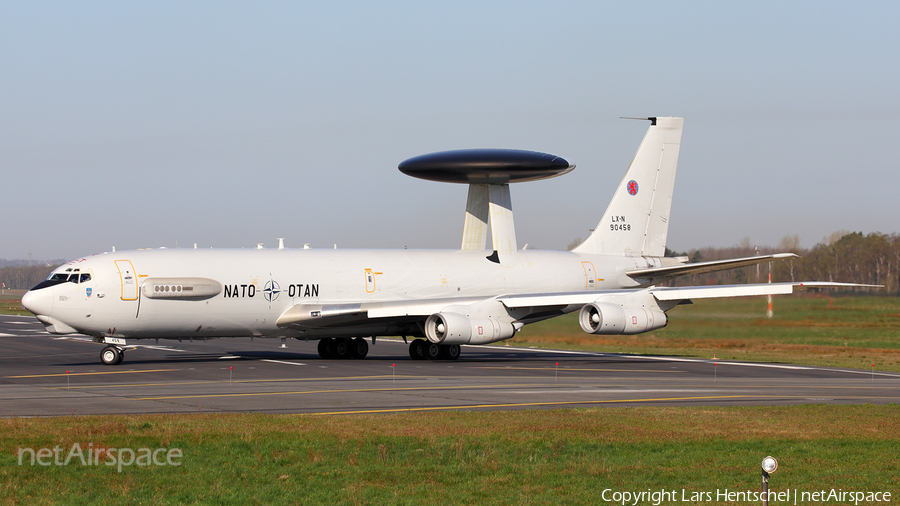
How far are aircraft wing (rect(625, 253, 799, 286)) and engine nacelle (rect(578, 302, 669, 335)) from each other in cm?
451

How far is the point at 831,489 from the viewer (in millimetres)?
12766

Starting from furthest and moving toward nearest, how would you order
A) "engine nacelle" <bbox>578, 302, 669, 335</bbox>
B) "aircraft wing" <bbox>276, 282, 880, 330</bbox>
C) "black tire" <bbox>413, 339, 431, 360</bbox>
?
"black tire" <bbox>413, 339, 431, 360</bbox> < "aircraft wing" <bbox>276, 282, 880, 330</bbox> < "engine nacelle" <bbox>578, 302, 669, 335</bbox>

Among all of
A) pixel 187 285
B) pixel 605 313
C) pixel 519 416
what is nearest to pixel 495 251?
pixel 605 313

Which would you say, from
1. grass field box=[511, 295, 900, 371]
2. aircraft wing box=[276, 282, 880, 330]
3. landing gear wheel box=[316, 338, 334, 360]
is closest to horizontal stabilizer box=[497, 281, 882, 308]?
aircraft wing box=[276, 282, 880, 330]

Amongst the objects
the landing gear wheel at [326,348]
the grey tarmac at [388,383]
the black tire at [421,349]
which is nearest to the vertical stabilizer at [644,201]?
the grey tarmac at [388,383]

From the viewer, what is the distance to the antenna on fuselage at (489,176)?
40.7 meters

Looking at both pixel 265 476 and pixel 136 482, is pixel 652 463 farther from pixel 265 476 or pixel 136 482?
pixel 136 482

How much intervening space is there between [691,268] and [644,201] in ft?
22.2

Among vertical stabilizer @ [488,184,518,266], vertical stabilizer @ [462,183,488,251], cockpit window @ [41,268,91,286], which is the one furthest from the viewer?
vertical stabilizer @ [462,183,488,251]

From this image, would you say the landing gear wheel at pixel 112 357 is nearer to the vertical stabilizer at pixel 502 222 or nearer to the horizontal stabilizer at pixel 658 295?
the horizontal stabilizer at pixel 658 295

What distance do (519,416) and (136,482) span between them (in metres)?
8.76

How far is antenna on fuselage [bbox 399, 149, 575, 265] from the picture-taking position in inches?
1603

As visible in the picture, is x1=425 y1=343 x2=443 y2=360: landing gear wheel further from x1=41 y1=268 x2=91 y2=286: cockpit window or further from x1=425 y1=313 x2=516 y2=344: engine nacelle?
x1=41 y1=268 x2=91 y2=286: cockpit window

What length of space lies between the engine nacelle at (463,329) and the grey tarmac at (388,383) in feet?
3.58
